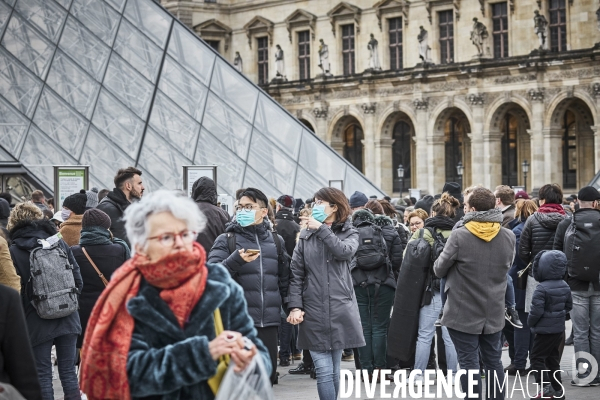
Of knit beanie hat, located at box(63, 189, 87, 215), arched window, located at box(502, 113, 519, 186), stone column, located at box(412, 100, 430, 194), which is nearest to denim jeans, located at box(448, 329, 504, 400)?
knit beanie hat, located at box(63, 189, 87, 215)

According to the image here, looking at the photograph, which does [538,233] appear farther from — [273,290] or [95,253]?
Answer: [95,253]

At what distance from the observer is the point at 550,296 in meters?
7.41

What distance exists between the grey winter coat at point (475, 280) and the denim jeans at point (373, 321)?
2138 millimetres

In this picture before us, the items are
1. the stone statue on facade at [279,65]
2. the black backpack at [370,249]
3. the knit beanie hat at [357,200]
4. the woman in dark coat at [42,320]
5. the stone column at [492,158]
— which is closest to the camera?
the woman in dark coat at [42,320]

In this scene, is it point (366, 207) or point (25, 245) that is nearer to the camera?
point (25, 245)

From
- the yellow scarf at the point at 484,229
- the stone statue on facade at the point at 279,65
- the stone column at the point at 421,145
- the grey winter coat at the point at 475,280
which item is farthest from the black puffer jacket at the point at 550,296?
the stone statue on facade at the point at 279,65

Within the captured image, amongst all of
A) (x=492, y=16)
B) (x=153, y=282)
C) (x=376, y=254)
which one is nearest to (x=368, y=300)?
(x=376, y=254)

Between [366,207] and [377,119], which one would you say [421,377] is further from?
[377,119]

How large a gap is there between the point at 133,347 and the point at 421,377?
5212 millimetres

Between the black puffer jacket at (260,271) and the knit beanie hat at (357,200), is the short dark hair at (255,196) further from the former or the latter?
the knit beanie hat at (357,200)

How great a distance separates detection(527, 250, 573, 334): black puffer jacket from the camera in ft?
24.3

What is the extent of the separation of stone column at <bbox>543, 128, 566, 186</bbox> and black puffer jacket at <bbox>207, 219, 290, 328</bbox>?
99.6 ft

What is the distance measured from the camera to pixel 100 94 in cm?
1745

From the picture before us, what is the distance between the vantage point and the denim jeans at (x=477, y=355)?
6445mm
